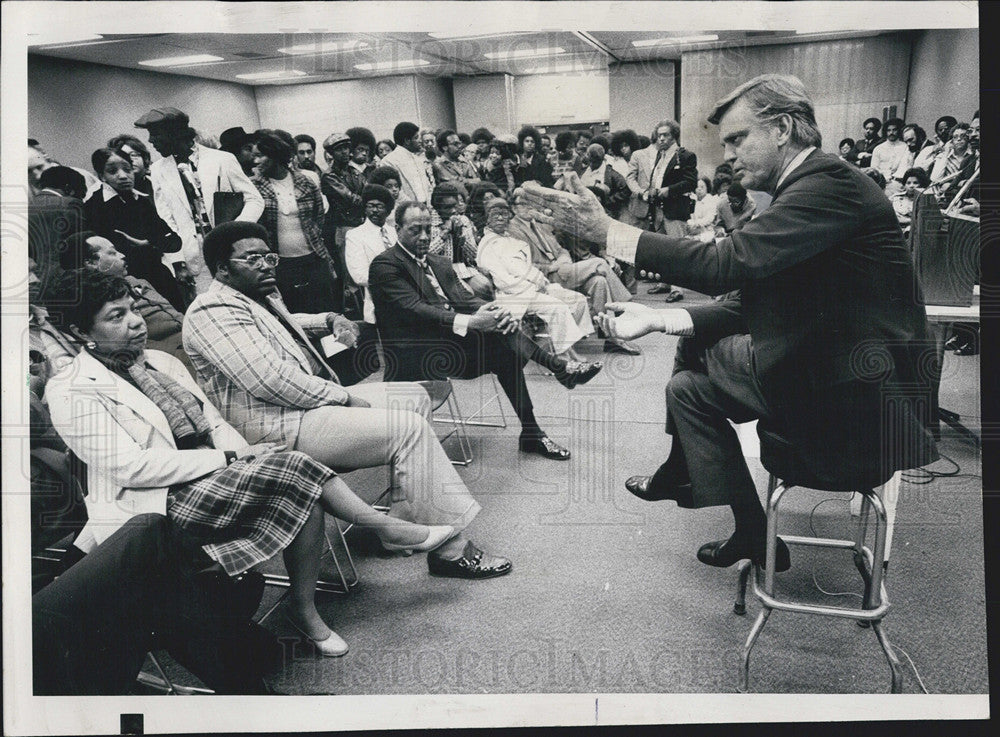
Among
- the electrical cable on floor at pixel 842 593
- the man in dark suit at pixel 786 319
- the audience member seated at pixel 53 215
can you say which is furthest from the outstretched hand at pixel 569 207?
the audience member seated at pixel 53 215

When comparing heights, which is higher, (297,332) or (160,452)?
(297,332)

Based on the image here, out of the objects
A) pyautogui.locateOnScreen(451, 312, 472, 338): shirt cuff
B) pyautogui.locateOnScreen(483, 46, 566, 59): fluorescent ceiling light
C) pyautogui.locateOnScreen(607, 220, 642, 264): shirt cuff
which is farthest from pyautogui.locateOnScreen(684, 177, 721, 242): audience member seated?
pyautogui.locateOnScreen(451, 312, 472, 338): shirt cuff

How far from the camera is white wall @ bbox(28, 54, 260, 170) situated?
276 cm

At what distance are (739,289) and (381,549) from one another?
1.40 meters

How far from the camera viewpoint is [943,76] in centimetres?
280

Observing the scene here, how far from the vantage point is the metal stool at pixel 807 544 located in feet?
8.75

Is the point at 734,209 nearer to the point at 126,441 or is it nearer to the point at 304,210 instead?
the point at 304,210

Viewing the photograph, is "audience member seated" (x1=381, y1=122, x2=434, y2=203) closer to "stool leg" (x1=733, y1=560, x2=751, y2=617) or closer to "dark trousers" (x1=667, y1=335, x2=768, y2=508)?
"dark trousers" (x1=667, y1=335, x2=768, y2=508)

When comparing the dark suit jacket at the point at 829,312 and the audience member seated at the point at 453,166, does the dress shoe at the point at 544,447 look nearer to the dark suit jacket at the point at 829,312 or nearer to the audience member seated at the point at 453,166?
the dark suit jacket at the point at 829,312

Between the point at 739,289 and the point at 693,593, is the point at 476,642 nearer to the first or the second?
the point at 693,593

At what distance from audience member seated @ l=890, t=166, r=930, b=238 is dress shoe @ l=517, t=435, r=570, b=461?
4.12 ft

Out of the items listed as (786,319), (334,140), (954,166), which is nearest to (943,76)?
(954,166)

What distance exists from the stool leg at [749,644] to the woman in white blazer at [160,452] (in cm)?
140

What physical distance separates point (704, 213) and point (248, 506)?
1692mm
